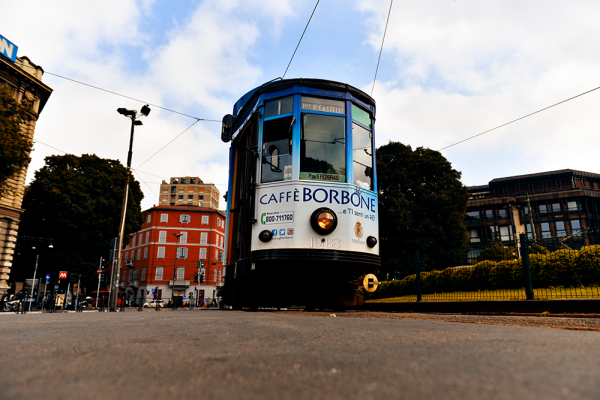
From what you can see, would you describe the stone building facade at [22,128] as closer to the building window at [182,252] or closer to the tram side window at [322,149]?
the tram side window at [322,149]

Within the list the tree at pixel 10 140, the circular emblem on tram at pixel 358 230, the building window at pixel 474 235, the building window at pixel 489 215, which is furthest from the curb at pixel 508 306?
the building window at pixel 489 215

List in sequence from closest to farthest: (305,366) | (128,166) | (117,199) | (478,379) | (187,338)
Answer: (478,379), (305,366), (187,338), (128,166), (117,199)

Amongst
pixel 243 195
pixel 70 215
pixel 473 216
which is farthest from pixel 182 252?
pixel 243 195

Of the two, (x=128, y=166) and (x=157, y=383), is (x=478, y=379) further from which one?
(x=128, y=166)

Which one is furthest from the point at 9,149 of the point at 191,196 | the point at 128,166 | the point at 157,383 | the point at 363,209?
the point at 191,196

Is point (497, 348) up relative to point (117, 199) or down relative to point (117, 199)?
down

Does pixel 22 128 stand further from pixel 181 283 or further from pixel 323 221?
pixel 181 283

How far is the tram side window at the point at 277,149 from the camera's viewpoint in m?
8.56

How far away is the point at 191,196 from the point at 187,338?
82.3 meters

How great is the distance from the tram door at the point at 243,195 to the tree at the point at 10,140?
25.1ft

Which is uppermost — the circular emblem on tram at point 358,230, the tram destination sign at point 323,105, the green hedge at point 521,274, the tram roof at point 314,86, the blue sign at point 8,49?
the blue sign at point 8,49

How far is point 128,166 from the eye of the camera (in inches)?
731

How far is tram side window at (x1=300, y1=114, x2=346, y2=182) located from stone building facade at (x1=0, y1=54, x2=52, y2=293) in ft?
64.1

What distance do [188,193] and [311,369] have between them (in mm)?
84296
